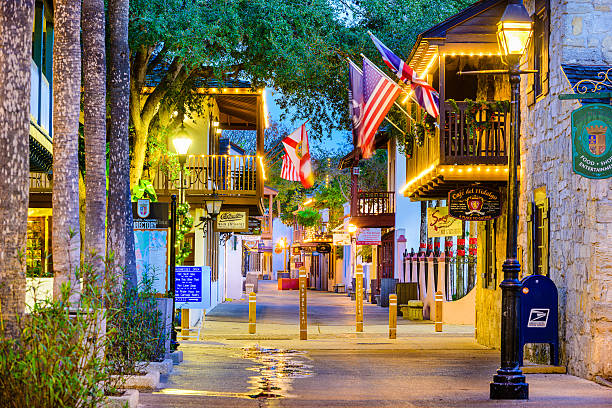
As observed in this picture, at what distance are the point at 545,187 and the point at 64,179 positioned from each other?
9.09m

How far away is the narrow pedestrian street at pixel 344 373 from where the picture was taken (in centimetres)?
1145

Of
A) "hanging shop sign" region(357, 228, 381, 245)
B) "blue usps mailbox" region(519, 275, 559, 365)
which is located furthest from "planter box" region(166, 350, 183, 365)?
"hanging shop sign" region(357, 228, 381, 245)

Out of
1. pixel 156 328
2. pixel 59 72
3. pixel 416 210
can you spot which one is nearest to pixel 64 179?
pixel 59 72

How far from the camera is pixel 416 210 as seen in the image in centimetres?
3888

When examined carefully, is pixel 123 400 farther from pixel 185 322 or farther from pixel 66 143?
pixel 185 322

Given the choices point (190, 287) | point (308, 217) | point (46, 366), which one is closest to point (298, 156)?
point (190, 287)

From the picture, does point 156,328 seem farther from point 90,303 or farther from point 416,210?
point 416,210

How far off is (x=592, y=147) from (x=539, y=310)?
324 cm

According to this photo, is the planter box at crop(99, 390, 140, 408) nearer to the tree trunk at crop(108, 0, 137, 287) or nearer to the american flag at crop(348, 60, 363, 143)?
the tree trunk at crop(108, 0, 137, 287)

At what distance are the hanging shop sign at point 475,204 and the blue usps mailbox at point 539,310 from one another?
478cm

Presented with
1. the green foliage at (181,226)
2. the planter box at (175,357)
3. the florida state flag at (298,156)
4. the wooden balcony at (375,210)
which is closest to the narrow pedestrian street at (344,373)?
the planter box at (175,357)

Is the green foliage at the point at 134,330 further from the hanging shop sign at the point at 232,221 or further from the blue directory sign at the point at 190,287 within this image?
the hanging shop sign at the point at 232,221

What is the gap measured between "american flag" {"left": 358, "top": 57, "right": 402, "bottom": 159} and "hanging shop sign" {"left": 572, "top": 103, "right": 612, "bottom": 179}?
760 cm

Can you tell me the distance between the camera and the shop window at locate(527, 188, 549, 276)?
1600 centimetres
